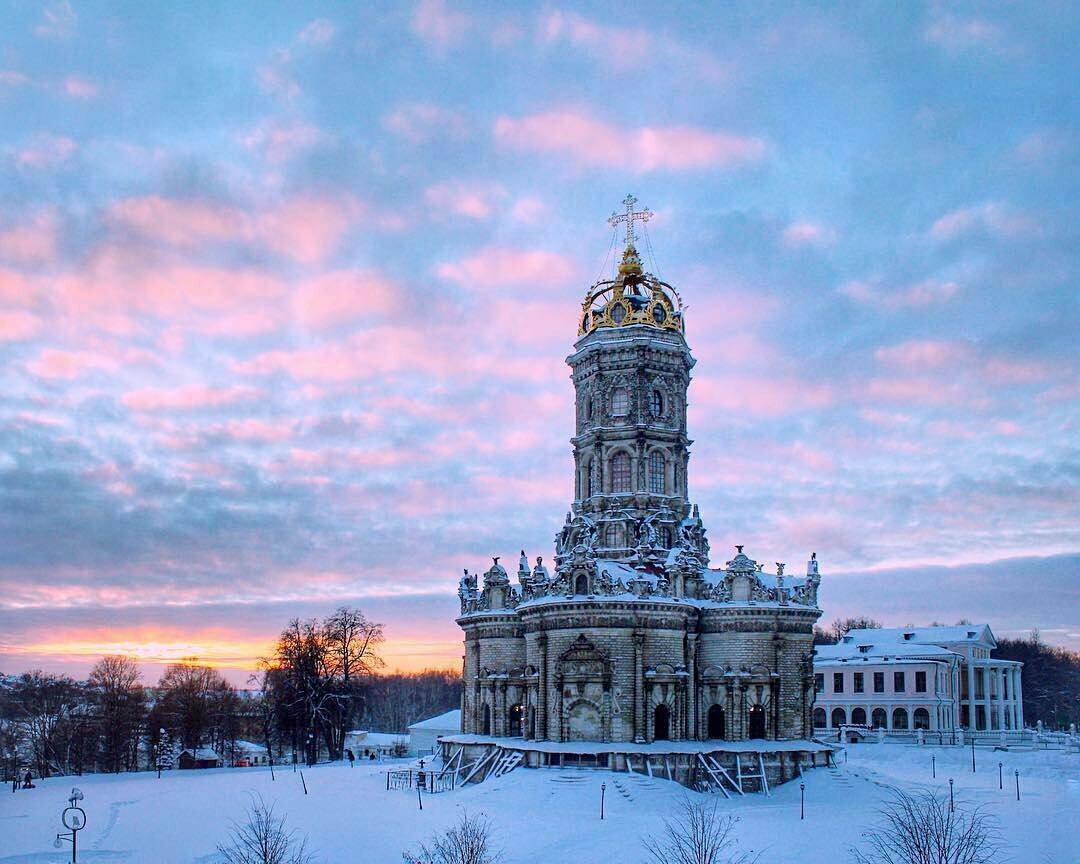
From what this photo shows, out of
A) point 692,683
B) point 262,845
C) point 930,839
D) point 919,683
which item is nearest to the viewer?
point 262,845

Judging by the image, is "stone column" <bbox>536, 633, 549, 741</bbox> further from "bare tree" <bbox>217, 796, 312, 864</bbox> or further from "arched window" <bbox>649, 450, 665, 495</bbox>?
"bare tree" <bbox>217, 796, 312, 864</bbox>

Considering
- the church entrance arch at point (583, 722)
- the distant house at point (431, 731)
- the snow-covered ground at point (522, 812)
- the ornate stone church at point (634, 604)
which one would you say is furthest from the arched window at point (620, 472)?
the distant house at point (431, 731)

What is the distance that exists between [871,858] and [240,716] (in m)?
67.5

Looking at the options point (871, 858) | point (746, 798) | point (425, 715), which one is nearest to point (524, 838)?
point (871, 858)

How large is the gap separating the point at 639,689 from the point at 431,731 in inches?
1166

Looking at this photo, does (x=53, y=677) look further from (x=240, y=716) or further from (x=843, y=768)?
(x=843, y=768)

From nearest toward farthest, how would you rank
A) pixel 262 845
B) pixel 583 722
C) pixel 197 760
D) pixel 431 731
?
pixel 262 845 → pixel 583 722 → pixel 197 760 → pixel 431 731

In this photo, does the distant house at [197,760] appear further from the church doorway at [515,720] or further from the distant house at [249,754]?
the church doorway at [515,720]

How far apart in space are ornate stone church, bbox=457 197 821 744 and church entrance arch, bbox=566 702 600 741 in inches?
2.5

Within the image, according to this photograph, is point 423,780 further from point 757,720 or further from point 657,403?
point 657,403

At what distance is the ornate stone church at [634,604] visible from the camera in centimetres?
4744

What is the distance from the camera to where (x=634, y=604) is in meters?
47.4

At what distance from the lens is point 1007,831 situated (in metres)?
34.1

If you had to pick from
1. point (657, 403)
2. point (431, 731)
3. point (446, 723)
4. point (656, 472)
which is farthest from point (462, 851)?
point (431, 731)
